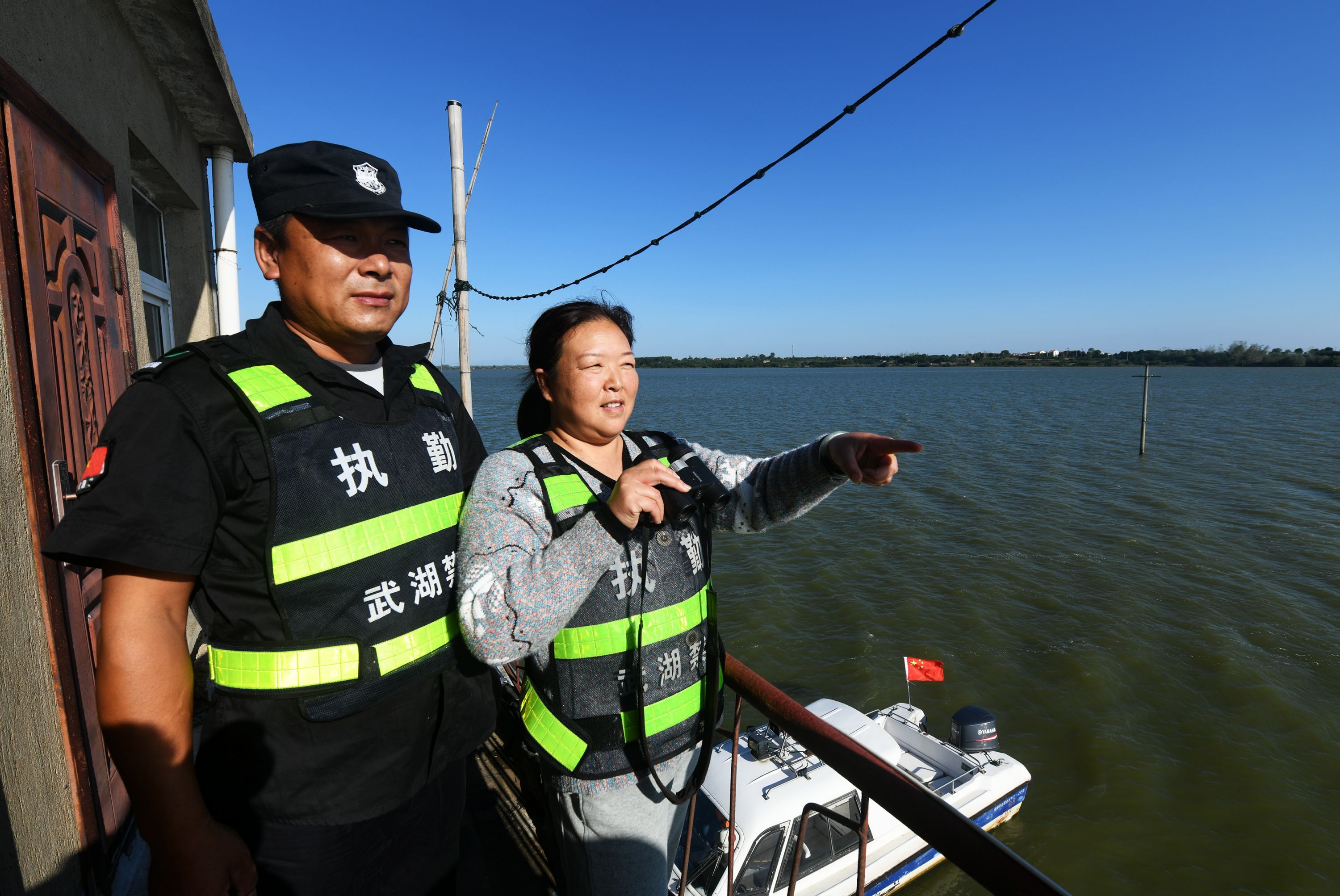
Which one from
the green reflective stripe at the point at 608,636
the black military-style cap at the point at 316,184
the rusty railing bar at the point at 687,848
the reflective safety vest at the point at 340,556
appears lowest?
the rusty railing bar at the point at 687,848

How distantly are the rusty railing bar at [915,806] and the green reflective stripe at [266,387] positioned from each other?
158 cm

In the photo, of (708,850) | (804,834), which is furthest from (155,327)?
(708,850)

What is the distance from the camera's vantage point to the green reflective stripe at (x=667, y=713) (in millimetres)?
1816

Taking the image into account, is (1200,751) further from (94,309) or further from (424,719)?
(94,309)

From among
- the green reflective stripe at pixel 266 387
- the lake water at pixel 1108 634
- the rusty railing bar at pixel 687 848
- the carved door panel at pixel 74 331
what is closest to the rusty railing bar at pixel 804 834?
the rusty railing bar at pixel 687 848

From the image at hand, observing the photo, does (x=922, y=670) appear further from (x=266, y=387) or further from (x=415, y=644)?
(x=266, y=387)

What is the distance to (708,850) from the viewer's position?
601cm

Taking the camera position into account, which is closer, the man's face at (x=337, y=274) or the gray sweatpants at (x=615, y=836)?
the man's face at (x=337, y=274)

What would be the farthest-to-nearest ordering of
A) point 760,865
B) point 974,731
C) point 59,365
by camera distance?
point 974,731
point 760,865
point 59,365

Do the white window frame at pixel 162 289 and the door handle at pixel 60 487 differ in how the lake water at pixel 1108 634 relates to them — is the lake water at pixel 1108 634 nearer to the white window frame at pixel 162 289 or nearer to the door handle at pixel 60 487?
the door handle at pixel 60 487

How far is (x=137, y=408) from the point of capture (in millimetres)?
1362

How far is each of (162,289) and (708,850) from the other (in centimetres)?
648

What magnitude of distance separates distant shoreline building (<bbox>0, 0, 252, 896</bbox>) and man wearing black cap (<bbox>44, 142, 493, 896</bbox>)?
69cm

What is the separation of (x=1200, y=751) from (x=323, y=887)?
44.4 ft
